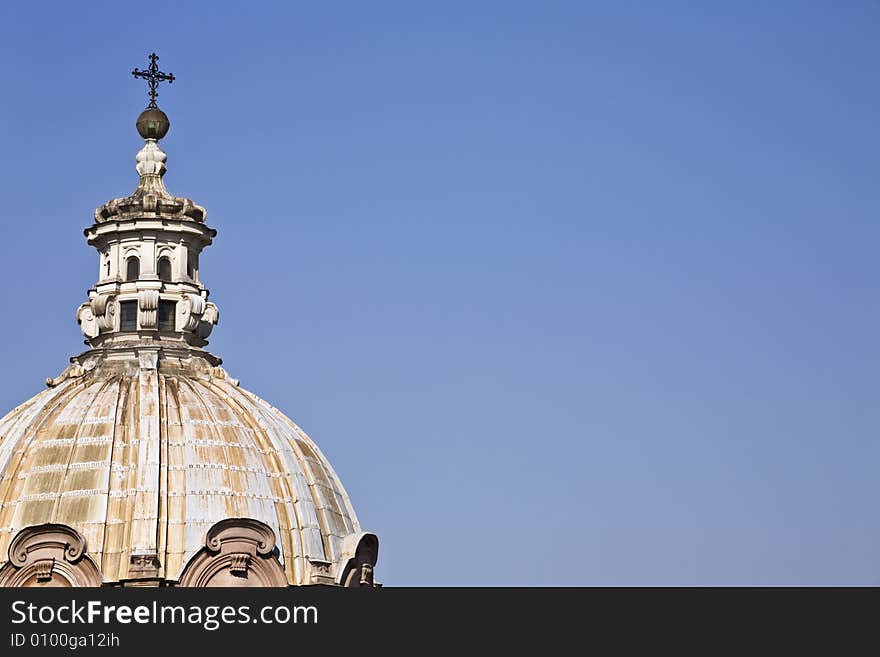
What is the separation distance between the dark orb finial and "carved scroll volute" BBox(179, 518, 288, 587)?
2022 centimetres

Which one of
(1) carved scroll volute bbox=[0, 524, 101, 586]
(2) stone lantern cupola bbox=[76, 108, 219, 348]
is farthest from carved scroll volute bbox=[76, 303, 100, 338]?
(1) carved scroll volute bbox=[0, 524, 101, 586]

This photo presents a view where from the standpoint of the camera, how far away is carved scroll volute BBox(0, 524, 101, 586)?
132625mm

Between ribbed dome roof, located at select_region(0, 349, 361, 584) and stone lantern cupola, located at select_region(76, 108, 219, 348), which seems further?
stone lantern cupola, located at select_region(76, 108, 219, 348)

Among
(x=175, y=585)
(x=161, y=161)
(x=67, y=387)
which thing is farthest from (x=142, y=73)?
(x=175, y=585)

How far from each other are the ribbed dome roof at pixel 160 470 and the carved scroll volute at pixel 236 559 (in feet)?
2.81

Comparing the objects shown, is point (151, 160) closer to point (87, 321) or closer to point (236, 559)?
point (87, 321)

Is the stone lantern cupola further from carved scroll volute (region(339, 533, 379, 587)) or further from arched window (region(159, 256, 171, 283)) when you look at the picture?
carved scroll volute (region(339, 533, 379, 587))

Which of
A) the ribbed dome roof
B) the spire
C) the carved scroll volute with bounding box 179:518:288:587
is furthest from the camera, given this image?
the spire

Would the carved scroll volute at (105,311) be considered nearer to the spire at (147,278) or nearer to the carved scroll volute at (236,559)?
the spire at (147,278)

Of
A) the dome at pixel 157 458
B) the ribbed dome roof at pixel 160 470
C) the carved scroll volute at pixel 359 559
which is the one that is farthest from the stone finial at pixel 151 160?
the carved scroll volute at pixel 359 559

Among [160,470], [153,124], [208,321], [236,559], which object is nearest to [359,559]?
[236,559]

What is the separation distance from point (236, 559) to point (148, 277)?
589 inches

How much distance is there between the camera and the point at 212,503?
447ft
